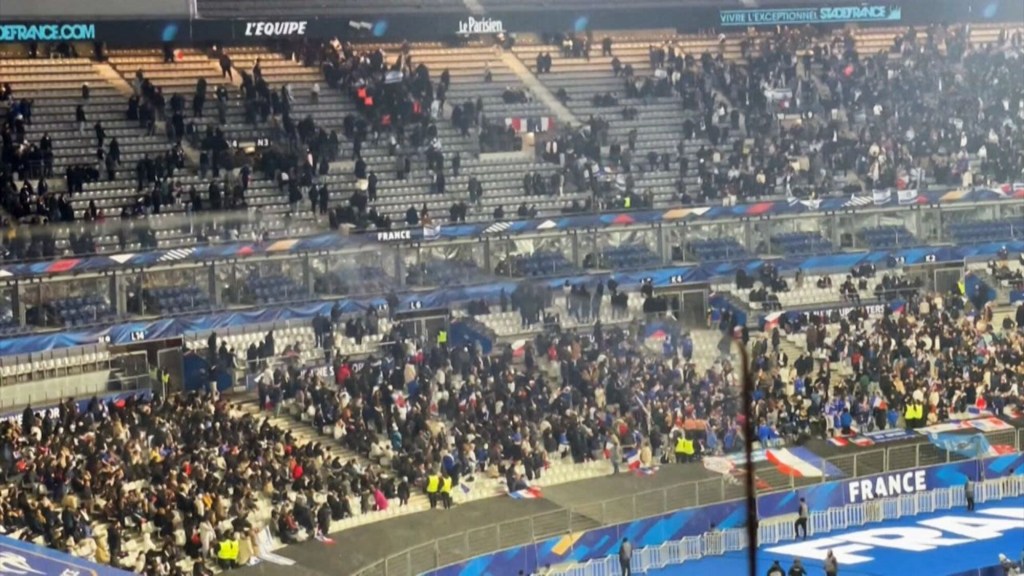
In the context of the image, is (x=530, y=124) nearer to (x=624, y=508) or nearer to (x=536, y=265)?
(x=536, y=265)

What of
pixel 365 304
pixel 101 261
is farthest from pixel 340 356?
pixel 101 261

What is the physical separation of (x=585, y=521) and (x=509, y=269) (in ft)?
34.0

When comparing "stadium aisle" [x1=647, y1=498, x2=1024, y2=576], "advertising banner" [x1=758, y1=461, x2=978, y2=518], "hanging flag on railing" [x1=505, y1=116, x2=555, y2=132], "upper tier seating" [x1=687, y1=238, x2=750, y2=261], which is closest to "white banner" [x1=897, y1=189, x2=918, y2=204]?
"upper tier seating" [x1=687, y1=238, x2=750, y2=261]

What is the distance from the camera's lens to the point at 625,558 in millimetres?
28297

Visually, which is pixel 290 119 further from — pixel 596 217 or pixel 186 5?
pixel 596 217

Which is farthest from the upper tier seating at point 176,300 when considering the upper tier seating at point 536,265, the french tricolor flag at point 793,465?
the french tricolor flag at point 793,465

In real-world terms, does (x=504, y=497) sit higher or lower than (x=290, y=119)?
lower

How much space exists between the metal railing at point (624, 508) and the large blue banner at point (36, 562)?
4117 millimetres

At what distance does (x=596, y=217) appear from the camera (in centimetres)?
3950

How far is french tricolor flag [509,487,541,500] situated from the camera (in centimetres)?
2966

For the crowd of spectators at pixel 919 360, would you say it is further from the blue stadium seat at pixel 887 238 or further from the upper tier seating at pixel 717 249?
the upper tier seating at pixel 717 249

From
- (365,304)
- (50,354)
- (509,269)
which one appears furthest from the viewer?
(509,269)

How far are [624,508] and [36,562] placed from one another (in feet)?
33.7

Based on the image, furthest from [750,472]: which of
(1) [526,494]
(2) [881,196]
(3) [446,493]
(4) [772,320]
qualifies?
(2) [881,196]
